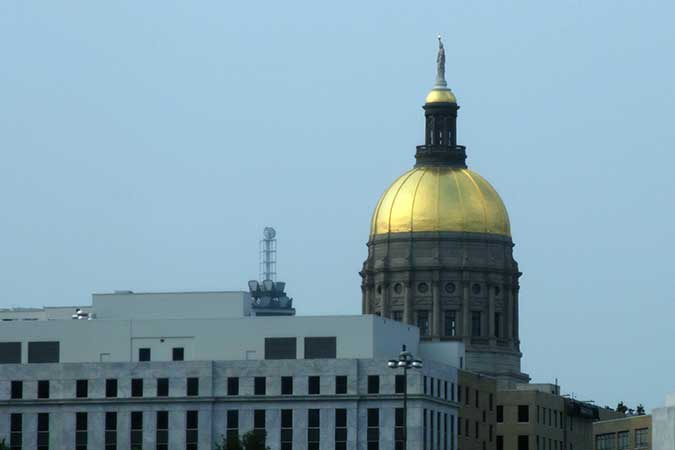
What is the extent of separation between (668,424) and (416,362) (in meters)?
13.3

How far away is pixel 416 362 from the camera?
197500mm

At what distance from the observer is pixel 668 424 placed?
197375 mm
